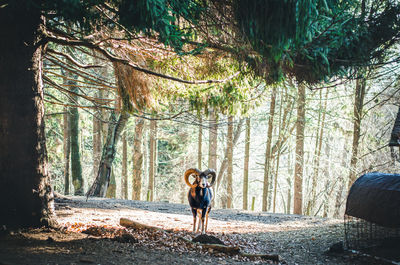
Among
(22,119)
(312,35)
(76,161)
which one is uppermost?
(312,35)

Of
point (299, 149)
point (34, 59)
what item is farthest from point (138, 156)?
point (34, 59)

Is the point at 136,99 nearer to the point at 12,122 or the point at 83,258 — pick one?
the point at 12,122

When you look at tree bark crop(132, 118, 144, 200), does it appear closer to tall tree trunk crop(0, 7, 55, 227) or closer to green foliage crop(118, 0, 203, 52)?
tall tree trunk crop(0, 7, 55, 227)

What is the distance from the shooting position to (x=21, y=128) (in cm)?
543

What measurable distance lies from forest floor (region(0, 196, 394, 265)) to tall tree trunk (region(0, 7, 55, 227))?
15.9 inches

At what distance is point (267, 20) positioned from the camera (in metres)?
5.39

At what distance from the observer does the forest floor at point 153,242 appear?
471cm

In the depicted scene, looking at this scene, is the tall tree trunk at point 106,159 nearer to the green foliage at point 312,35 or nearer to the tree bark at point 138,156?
the tree bark at point 138,156

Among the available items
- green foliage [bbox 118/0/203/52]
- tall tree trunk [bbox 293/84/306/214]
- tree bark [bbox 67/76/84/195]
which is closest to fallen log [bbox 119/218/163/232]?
green foliage [bbox 118/0/203/52]

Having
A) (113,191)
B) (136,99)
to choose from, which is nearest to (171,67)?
(136,99)

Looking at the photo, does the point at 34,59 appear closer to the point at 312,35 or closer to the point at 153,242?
the point at 153,242

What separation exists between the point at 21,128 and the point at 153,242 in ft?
10.3

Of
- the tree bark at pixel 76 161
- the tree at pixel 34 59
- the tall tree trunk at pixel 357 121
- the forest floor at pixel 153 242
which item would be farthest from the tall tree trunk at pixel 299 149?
the tree at pixel 34 59

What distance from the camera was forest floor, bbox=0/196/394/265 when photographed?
4712 millimetres
